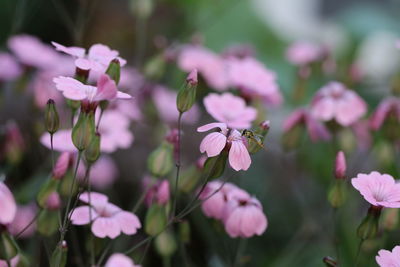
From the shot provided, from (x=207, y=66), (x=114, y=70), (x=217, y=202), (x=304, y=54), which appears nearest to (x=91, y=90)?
(x=114, y=70)

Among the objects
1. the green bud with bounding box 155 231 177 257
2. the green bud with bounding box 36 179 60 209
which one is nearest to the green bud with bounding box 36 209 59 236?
the green bud with bounding box 36 179 60 209

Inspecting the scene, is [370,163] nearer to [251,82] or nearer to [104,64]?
[251,82]

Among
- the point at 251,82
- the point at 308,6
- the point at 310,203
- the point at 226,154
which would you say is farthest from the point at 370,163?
the point at 308,6

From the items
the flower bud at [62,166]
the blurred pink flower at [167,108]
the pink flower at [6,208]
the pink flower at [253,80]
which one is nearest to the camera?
the pink flower at [6,208]

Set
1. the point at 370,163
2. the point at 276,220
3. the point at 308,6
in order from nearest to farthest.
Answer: the point at 276,220 < the point at 370,163 < the point at 308,6

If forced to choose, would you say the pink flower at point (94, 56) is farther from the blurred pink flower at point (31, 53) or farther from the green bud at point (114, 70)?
the blurred pink flower at point (31, 53)

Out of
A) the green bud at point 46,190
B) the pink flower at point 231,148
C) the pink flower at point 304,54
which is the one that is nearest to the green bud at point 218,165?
the pink flower at point 231,148
